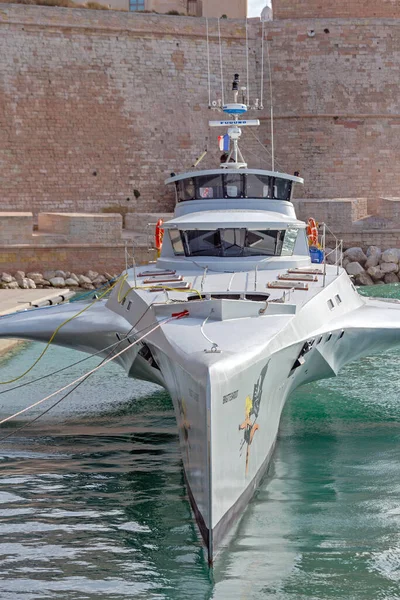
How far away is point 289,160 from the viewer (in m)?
28.2

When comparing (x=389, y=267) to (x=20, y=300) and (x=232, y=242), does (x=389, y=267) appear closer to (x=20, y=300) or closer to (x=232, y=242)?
(x=20, y=300)

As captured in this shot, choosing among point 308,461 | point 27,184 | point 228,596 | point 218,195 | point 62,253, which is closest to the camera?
point 228,596

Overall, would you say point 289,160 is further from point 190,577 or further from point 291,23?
point 190,577

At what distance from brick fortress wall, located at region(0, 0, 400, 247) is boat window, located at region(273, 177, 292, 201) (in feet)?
54.7

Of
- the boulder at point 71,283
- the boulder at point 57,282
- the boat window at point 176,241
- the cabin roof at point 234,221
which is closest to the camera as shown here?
the cabin roof at point 234,221

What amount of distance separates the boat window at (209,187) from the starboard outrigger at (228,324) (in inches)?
0.4

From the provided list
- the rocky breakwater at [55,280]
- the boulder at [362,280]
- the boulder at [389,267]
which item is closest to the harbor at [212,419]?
the boulder at [362,280]

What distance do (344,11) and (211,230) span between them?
21068 mm

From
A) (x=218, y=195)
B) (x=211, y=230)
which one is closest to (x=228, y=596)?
(x=211, y=230)

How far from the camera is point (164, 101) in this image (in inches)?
1088

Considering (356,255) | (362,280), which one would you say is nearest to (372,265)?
(356,255)

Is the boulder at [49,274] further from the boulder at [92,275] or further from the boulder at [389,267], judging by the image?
the boulder at [389,267]

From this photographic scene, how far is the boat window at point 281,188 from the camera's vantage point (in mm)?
9875

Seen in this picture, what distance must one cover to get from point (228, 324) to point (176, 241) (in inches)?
119
